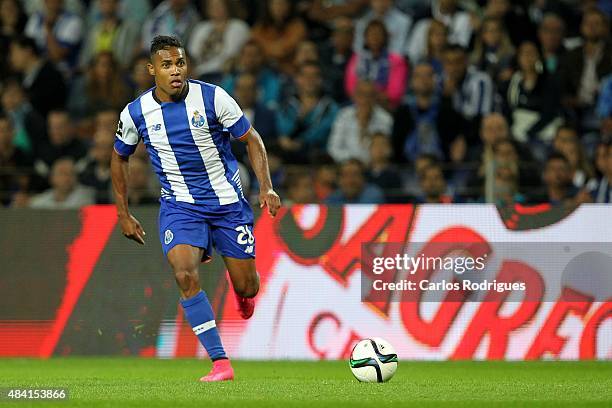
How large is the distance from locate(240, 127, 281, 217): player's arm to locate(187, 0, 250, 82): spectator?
6937 millimetres

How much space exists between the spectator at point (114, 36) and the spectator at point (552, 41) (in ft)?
17.1

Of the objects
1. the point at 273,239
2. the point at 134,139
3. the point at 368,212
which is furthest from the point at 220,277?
the point at 134,139

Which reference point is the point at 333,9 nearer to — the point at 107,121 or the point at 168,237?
the point at 107,121

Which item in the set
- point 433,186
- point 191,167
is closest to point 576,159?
point 433,186

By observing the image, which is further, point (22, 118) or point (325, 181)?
point (22, 118)

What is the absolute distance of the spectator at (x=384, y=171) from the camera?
13805 millimetres

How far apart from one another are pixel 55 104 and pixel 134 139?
293 inches

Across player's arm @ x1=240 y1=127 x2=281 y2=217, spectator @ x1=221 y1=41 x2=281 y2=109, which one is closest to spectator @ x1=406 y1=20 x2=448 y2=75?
spectator @ x1=221 y1=41 x2=281 y2=109

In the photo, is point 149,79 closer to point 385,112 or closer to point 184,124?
point 385,112

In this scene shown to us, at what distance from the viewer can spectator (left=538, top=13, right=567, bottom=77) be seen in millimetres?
14852

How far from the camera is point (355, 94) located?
1497cm

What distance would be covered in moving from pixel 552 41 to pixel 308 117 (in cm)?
293

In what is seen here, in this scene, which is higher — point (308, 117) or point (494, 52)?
point (494, 52)

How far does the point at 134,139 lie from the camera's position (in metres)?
9.20
